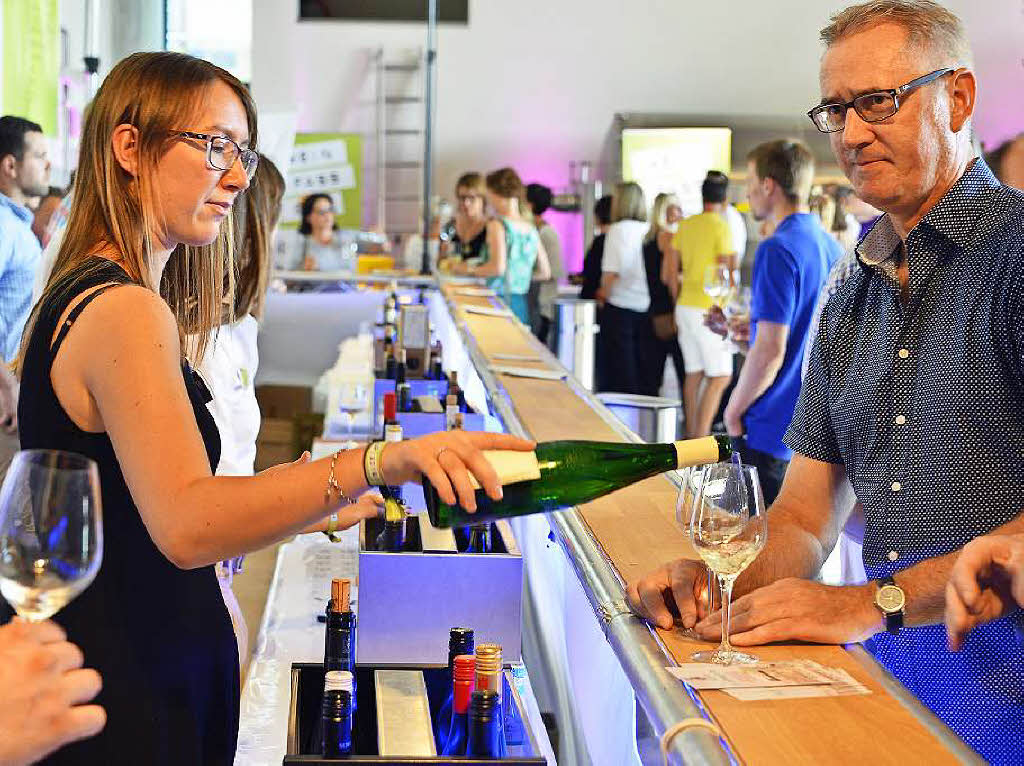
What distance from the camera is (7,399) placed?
3.70m

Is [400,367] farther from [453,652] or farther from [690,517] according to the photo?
[690,517]

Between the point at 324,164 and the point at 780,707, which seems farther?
the point at 324,164

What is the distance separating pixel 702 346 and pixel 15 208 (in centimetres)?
396

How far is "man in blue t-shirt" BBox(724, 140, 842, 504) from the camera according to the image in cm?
422

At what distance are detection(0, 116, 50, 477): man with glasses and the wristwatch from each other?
9.48ft

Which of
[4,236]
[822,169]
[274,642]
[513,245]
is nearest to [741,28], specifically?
[822,169]

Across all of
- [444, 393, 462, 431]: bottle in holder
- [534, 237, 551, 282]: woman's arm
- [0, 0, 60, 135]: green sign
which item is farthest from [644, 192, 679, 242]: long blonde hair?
[444, 393, 462, 431]: bottle in holder

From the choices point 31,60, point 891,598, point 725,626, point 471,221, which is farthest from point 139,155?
point 471,221

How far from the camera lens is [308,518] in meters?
1.22

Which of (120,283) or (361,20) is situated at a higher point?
(361,20)

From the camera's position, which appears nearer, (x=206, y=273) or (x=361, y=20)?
(x=206, y=273)

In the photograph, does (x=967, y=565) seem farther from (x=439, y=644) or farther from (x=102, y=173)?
(x=102, y=173)

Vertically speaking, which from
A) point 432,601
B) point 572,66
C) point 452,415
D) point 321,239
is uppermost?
point 572,66

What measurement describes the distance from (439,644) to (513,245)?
5.97 meters
